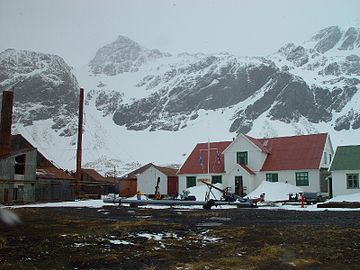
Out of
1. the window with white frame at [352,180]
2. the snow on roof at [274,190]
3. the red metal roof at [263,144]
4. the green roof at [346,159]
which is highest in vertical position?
the red metal roof at [263,144]

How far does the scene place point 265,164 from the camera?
4697 cm

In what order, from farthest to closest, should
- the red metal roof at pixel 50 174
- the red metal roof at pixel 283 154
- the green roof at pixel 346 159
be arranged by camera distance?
the red metal roof at pixel 50 174 < the red metal roof at pixel 283 154 < the green roof at pixel 346 159

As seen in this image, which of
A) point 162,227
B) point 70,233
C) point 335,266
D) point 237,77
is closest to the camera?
point 335,266

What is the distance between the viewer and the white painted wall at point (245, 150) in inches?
1849

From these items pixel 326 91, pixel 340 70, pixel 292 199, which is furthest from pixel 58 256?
pixel 340 70

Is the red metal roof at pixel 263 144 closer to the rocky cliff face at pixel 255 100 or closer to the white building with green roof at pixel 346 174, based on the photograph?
the white building with green roof at pixel 346 174

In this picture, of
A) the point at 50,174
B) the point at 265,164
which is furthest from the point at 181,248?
the point at 50,174

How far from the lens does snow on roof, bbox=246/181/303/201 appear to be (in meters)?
40.7

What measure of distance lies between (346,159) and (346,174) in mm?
1564

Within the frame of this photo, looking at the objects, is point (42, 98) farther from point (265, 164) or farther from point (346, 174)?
point (346, 174)

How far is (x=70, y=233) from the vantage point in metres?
13.8

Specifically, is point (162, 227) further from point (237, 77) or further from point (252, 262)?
point (237, 77)

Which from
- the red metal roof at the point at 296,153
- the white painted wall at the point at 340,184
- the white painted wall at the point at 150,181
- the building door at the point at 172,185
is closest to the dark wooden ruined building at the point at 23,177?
the white painted wall at the point at 150,181

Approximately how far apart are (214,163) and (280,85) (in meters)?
132
